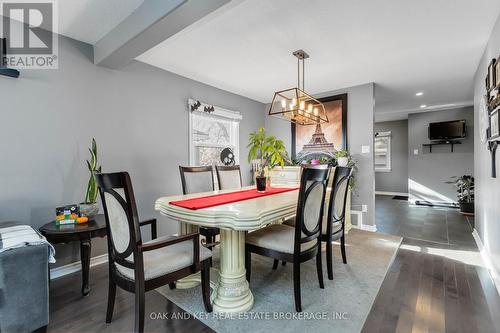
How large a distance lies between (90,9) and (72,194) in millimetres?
1757

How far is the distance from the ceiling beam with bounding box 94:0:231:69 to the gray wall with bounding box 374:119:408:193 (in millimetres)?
7461

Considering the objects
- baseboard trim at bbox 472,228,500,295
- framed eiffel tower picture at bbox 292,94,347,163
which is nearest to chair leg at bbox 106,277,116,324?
baseboard trim at bbox 472,228,500,295

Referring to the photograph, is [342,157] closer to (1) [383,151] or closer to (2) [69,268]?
(2) [69,268]

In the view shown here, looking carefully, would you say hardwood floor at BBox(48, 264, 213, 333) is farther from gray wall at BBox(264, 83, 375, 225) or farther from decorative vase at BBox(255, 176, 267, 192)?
gray wall at BBox(264, 83, 375, 225)

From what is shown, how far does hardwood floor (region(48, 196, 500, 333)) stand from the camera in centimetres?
161

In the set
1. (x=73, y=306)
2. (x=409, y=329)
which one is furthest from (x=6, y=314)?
(x=409, y=329)

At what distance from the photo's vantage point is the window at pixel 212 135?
3.73 meters

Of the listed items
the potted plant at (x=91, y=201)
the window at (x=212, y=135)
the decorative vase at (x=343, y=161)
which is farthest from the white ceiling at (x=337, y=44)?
the potted plant at (x=91, y=201)

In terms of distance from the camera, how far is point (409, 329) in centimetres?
157

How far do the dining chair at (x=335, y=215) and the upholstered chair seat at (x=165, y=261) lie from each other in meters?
1.12

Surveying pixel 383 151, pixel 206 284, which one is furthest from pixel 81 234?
pixel 383 151

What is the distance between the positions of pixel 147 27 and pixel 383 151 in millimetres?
7713

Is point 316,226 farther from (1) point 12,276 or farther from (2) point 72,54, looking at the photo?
(2) point 72,54

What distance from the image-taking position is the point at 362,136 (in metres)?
4.02
